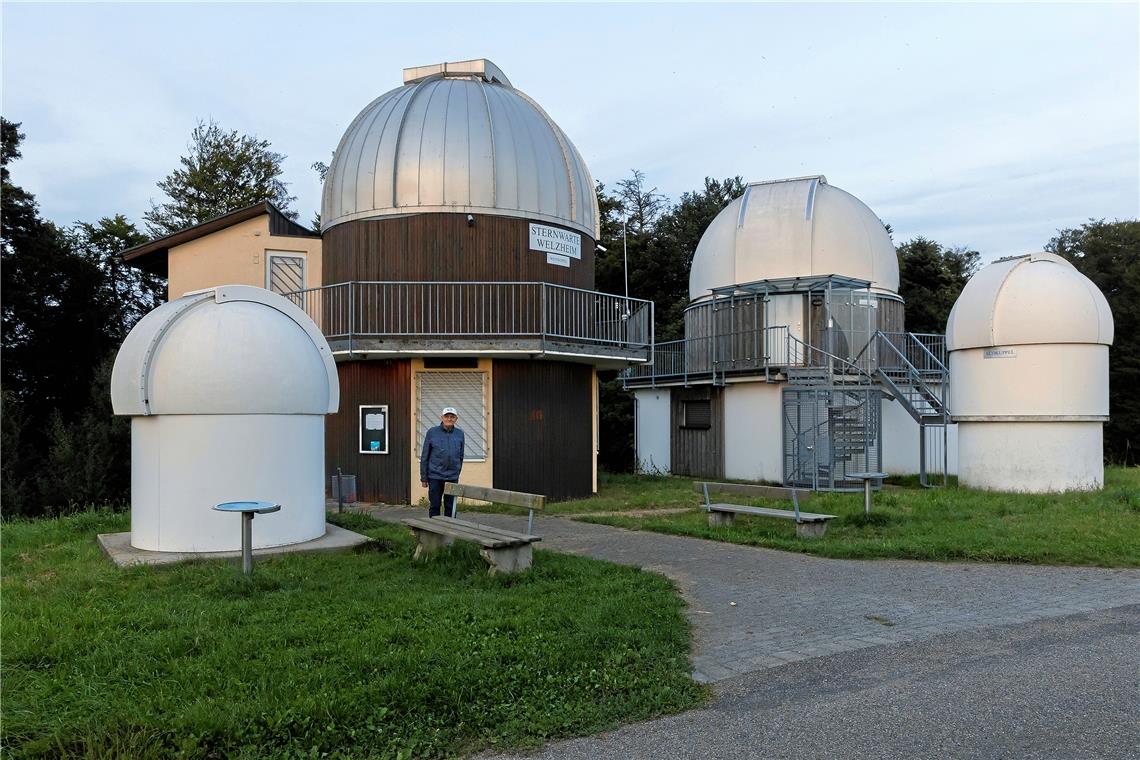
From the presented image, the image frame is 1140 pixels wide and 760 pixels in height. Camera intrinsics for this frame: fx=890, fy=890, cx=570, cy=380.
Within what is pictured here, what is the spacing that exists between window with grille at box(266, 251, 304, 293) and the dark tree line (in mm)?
5995

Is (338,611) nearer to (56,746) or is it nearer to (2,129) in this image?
(56,746)

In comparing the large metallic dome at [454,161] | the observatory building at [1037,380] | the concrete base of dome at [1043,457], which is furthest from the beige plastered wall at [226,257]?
the concrete base of dome at [1043,457]

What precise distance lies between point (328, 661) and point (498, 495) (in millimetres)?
4630

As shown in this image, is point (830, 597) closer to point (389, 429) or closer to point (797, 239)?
point (389, 429)

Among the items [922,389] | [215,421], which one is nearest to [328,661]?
[215,421]

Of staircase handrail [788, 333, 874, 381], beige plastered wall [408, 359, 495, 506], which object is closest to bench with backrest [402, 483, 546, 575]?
beige plastered wall [408, 359, 495, 506]

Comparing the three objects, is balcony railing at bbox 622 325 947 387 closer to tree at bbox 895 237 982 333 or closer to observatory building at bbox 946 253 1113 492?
observatory building at bbox 946 253 1113 492

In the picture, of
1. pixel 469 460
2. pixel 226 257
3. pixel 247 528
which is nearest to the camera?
pixel 247 528

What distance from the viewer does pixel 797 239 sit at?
22.5 meters

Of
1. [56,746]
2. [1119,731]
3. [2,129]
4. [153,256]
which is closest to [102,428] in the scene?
[153,256]

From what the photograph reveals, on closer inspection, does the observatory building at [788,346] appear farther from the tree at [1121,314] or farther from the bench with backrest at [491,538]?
the tree at [1121,314]

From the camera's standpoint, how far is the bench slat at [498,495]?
906 cm

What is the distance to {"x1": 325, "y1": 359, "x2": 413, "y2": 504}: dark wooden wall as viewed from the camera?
1606 cm

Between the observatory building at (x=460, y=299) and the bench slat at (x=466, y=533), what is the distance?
252 inches
